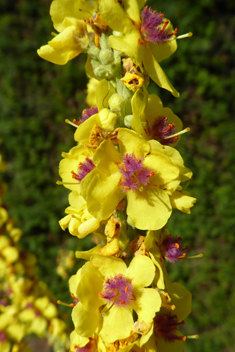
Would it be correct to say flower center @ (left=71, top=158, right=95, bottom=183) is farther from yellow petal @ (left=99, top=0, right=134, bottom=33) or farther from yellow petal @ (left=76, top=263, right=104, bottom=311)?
yellow petal @ (left=99, top=0, right=134, bottom=33)

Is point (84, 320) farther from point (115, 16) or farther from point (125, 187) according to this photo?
point (115, 16)

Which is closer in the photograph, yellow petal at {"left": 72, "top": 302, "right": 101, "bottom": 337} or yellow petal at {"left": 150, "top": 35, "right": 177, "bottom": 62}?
yellow petal at {"left": 72, "top": 302, "right": 101, "bottom": 337}

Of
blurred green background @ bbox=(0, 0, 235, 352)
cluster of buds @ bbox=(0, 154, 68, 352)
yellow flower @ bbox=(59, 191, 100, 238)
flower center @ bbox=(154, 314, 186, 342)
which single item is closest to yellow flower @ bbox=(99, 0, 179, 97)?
yellow flower @ bbox=(59, 191, 100, 238)

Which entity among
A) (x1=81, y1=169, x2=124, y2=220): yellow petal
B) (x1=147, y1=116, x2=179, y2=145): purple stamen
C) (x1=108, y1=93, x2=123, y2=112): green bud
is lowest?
(x1=81, y1=169, x2=124, y2=220): yellow petal

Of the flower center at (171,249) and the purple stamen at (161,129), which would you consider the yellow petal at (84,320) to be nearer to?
the flower center at (171,249)

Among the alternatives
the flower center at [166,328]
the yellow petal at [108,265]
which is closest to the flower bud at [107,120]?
the yellow petal at [108,265]

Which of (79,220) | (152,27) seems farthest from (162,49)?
(79,220)

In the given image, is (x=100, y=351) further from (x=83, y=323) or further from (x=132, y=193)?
(x=132, y=193)
